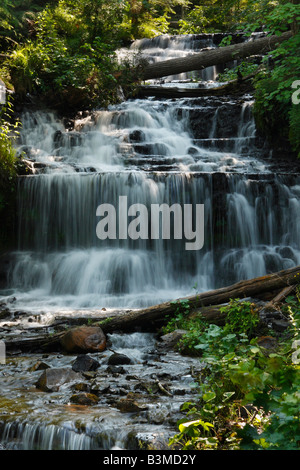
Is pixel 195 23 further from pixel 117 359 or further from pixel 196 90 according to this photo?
pixel 117 359

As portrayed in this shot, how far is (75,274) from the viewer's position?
29.1 ft

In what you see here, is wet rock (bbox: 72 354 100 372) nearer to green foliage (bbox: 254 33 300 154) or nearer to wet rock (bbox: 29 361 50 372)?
wet rock (bbox: 29 361 50 372)

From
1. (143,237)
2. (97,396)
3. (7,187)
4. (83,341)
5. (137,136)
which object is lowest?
(97,396)

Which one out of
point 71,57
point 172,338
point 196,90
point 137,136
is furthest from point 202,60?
point 172,338

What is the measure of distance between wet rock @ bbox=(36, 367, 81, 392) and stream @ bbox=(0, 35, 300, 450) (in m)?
0.06

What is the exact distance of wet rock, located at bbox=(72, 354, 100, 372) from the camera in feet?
15.4

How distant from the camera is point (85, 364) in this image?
4.73 meters

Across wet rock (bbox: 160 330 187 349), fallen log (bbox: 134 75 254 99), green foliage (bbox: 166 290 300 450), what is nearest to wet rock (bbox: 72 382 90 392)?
green foliage (bbox: 166 290 300 450)

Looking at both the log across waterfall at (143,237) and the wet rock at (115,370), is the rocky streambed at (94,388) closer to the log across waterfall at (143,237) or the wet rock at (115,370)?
the wet rock at (115,370)

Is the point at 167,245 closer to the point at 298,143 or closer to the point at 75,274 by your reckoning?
the point at 75,274

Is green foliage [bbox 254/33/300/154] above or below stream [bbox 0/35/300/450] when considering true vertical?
above

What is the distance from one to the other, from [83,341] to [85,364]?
27.2 inches

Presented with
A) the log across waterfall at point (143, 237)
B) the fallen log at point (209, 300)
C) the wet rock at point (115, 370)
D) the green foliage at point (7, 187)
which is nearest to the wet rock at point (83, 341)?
the fallen log at point (209, 300)

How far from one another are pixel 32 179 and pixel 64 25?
871cm
